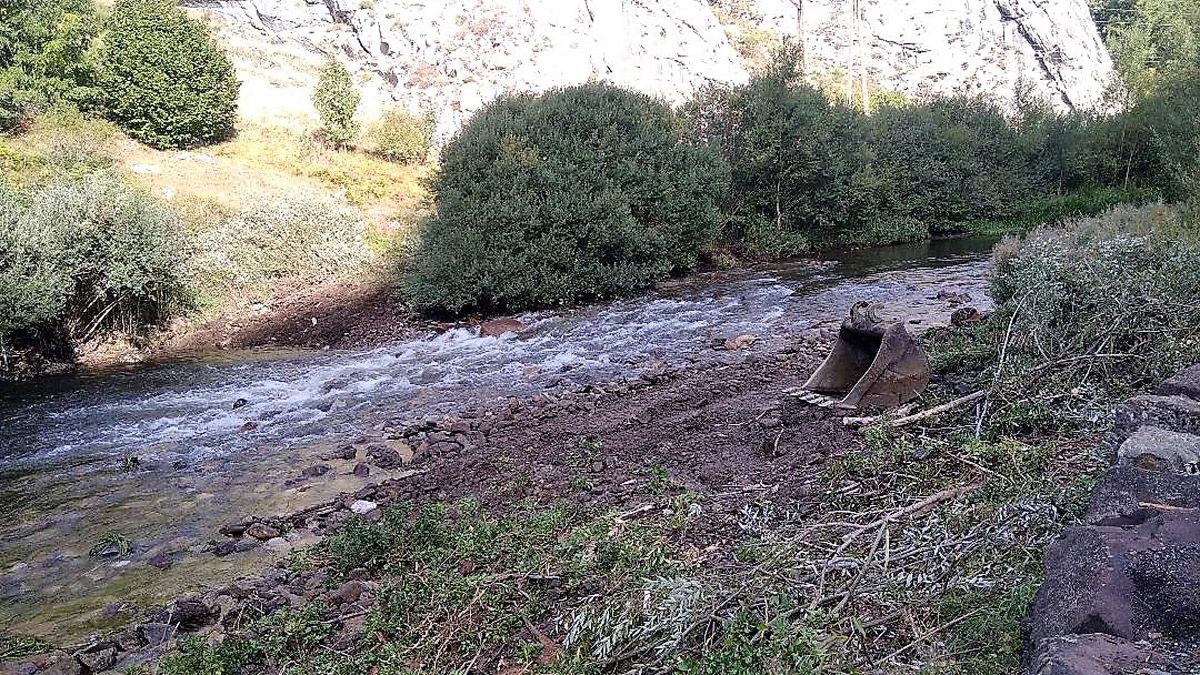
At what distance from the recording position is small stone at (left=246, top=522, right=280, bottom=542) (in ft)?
22.4

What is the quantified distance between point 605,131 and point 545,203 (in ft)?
9.07

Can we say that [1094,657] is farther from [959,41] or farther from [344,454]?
[959,41]

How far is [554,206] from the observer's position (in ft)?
58.4

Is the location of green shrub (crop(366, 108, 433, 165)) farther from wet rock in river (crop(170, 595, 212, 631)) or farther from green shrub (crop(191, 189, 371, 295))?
wet rock in river (crop(170, 595, 212, 631))

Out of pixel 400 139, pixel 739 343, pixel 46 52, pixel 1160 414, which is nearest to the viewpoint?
pixel 1160 414

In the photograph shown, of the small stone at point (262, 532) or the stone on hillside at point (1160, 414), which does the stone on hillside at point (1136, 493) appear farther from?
the small stone at point (262, 532)

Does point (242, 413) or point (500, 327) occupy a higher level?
point (500, 327)

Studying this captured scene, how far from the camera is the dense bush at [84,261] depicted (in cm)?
1398

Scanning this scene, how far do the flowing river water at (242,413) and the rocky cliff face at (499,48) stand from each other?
21933mm

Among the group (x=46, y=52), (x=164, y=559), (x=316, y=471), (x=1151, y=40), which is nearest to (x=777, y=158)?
(x=316, y=471)

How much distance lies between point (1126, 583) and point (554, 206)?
Answer: 52.1 feet

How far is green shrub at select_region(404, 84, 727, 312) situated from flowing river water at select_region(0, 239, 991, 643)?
908 mm

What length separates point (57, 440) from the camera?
10430mm

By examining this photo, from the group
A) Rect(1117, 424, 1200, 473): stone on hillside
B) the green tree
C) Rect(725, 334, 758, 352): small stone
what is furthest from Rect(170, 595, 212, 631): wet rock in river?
the green tree
